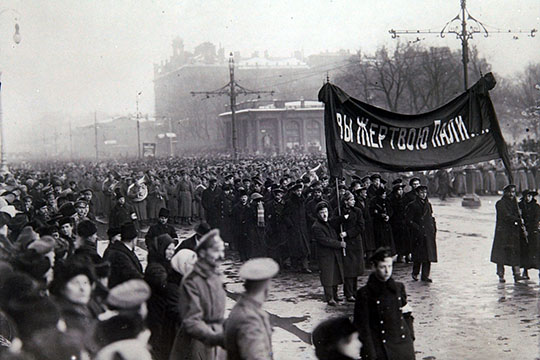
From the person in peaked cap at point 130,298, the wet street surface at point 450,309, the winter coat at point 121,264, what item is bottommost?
the wet street surface at point 450,309

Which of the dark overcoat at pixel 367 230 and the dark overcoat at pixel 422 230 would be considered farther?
the dark overcoat at pixel 367 230

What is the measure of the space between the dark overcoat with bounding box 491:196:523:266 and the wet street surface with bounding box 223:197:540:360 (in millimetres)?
445

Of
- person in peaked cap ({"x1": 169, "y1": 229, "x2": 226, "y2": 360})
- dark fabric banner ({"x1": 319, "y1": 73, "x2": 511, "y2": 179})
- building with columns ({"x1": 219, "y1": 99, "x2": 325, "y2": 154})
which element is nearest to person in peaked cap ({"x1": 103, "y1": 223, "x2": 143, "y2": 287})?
person in peaked cap ({"x1": 169, "y1": 229, "x2": 226, "y2": 360})

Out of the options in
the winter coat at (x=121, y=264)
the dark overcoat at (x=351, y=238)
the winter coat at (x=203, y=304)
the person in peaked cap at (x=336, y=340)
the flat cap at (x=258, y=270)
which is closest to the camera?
the flat cap at (x=258, y=270)

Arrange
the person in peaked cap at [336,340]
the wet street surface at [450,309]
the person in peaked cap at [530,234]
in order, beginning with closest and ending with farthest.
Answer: the person in peaked cap at [336,340], the wet street surface at [450,309], the person in peaked cap at [530,234]

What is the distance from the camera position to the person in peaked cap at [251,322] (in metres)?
3.68

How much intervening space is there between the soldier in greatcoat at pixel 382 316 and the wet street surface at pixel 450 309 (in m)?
1.91

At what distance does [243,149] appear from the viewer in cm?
5284

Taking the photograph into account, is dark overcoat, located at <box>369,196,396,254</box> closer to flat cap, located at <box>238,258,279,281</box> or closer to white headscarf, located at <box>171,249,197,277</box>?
white headscarf, located at <box>171,249,197,277</box>

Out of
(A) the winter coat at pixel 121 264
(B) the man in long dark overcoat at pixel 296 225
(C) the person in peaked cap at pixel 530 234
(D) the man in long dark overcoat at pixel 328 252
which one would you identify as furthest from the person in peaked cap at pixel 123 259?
(C) the person in peaked cap at pixel 530 234

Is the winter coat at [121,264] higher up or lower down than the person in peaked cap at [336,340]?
higher up

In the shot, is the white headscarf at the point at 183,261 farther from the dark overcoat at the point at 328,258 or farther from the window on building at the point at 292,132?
the window on building at the point at 292,132

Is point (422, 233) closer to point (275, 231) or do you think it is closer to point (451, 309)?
point (451, 309)

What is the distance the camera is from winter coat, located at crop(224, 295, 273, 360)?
3.68 metres
